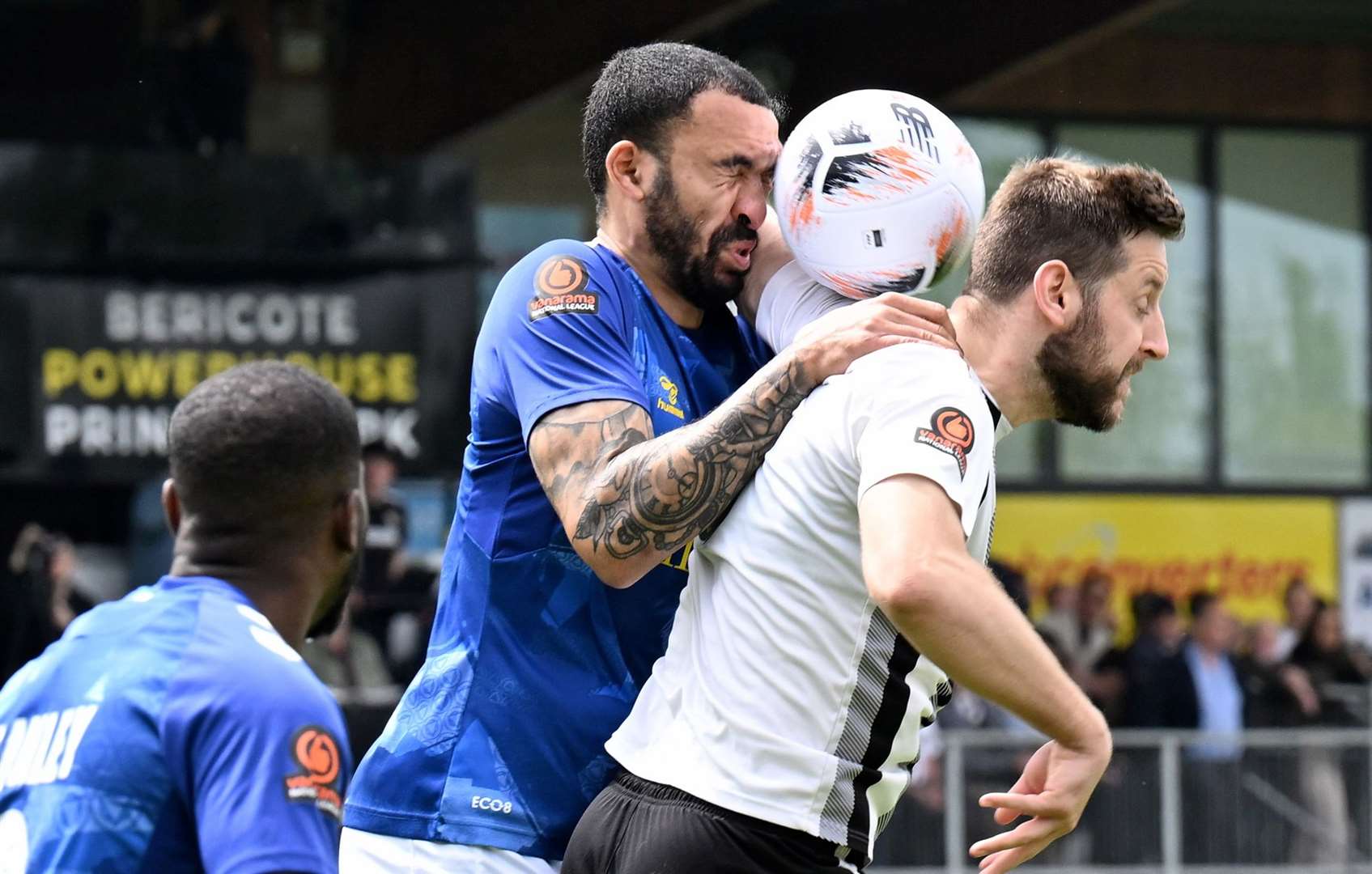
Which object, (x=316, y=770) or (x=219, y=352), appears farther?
(x=219, y=352)

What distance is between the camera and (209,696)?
2658mm

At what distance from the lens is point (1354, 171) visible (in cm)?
1895

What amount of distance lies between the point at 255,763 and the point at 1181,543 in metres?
15.9

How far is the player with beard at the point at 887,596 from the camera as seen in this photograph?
3045mm

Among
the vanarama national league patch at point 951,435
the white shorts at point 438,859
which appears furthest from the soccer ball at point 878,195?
the white shorts at point 438,859

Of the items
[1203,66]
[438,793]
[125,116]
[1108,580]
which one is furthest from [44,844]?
[1203,66]

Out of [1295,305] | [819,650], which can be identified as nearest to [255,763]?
[819,650]

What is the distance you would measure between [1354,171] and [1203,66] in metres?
1.78

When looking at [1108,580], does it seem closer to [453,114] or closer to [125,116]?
[453,114]

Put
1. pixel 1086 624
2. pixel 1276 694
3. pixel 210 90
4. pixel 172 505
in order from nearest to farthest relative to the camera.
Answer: pixel 172 505
pixel 210 90
pixel 1276 694
pixel 1086 624

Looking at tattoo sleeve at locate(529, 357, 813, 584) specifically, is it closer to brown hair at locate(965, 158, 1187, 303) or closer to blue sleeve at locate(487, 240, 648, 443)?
blue sleeve at locate(487, 240, 648, 443)

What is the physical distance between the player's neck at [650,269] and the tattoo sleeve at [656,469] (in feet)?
1.41

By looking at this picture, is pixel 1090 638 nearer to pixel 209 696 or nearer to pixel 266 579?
pixel 266 579

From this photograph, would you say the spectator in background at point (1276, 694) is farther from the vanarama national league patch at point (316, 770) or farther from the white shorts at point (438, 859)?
the vanarama national league patch at point (316, 770)
